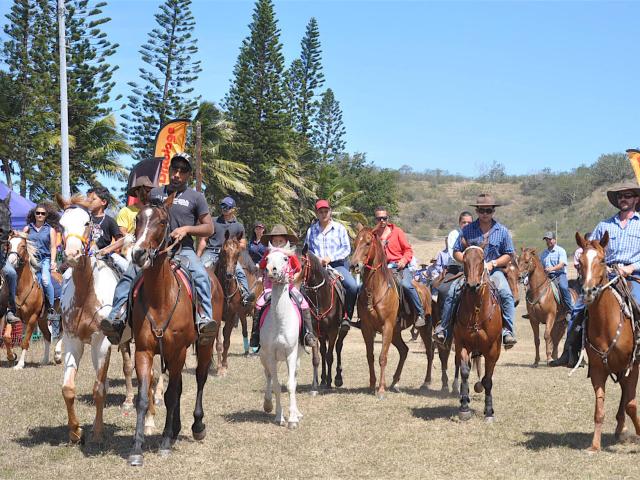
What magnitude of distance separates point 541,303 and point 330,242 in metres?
7.58

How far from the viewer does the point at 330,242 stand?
13594mm

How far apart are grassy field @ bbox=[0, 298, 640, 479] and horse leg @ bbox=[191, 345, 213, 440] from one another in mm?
151

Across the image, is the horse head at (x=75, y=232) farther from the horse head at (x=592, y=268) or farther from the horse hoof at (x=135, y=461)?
the horse head at (x=592, y=268)

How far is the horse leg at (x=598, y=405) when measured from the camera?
8961mm

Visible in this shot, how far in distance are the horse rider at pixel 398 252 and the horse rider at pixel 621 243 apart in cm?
458

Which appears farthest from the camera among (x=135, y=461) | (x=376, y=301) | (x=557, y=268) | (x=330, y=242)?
(x=557, y=268)

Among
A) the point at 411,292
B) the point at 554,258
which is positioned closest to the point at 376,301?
the point at 411,292

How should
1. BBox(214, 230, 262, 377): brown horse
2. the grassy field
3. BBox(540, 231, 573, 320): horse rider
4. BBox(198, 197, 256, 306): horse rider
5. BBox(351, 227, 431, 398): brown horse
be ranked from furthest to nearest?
1. BBox(540, 231, 573, 320): horse rider
2. BBox(198, 197, 256, 306): horse rider
3. BBox(214, 230, 262, 377): brown horse
4. BBox(351, 227, 431, 398): brown horse
5. the grassy field

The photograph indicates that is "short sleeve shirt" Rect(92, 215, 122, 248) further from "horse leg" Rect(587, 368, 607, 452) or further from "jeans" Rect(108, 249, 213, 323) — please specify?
"horse leg" Rect(587, 368, 607, 452)

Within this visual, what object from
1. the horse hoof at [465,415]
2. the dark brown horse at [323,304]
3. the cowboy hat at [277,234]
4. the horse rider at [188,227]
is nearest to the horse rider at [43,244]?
the dark brown horse at [323,304]

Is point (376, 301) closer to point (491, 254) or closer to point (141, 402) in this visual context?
point (491, 254)

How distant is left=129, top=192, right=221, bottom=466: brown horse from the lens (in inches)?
309

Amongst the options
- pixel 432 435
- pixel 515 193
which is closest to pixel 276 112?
pixel 432 435

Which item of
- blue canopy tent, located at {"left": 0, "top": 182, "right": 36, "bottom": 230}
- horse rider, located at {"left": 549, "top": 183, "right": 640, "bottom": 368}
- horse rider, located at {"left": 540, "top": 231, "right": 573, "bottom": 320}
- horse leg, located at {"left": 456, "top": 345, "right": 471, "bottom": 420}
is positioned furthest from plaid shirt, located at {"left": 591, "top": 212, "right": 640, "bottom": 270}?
blue canopy tent, located at {"left": 0, "top": 182, "right": 36, "bottom": 230}
